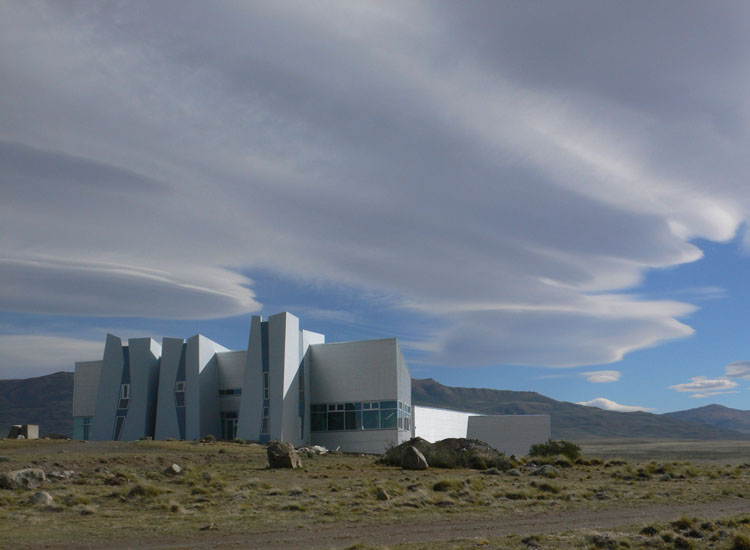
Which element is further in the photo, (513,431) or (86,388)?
(86,388)

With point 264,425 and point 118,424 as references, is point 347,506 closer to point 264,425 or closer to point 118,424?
point 264,425

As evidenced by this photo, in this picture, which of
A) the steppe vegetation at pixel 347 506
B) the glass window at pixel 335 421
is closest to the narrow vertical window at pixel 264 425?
the glass window at pixel 335 421

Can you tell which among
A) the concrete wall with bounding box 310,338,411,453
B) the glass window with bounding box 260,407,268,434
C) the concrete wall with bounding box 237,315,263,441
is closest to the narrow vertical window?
the glass window with bounding box 260,407,268,434

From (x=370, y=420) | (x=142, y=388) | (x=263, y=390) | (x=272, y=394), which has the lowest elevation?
(x=370, y=420)

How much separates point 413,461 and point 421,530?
17348 millimetres

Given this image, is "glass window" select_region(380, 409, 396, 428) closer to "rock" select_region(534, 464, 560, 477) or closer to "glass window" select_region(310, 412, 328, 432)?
"glass window" select_region(310, 412, 328, 432)

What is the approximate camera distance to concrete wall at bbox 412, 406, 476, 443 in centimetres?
5675

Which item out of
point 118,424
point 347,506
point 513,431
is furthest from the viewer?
point 513,431

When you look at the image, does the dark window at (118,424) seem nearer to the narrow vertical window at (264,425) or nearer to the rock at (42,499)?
the narrow vertical window at (264,425)

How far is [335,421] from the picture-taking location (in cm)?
5134

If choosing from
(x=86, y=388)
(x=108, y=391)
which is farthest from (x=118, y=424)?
(x=86, y=388)

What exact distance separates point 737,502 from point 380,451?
2962 centimetres

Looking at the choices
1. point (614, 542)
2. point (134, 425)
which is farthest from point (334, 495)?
point (134, 425)

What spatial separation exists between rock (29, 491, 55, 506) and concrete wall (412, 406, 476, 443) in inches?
1486
